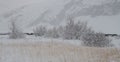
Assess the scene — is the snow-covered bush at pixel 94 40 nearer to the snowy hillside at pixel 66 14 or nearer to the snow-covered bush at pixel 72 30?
the snow-covered bush at pixel 72 30

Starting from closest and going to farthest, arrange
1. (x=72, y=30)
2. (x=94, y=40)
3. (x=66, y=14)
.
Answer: (x=94, y=40)
(x=72, y=30)
(x=66, y=14)

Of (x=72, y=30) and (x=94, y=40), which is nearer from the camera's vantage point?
(x=94, y=40)

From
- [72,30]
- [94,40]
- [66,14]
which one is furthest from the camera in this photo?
[66,14]

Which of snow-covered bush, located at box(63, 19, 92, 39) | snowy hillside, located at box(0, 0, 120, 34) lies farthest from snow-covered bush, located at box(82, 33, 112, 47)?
snowy hillside, located at box(0, 0, 120, 34)

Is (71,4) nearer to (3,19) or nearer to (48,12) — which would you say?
(48,12)

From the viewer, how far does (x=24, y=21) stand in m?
83.1

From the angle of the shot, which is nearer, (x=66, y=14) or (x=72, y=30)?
(x=72, y=30)

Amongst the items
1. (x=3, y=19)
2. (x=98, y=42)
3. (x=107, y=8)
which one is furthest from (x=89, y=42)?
(x=3, y=19)

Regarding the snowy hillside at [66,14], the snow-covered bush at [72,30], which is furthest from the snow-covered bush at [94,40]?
the snowy hillside at [66,14]

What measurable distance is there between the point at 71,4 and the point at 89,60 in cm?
8017

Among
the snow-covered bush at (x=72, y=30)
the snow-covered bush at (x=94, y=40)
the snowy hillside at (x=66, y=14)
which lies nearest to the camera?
the snow-covered bush at (x=94, y=40)

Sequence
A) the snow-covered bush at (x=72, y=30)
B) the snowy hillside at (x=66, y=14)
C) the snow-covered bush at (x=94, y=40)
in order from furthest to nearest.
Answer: the snowy hillside at (x=66, y=14) < the snow-covered bush at (x=72, y=30) < the snow-covered bush at (x=94, y=40)

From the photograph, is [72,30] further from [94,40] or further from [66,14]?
[66,14]

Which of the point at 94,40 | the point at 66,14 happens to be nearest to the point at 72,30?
the point at 94,40
